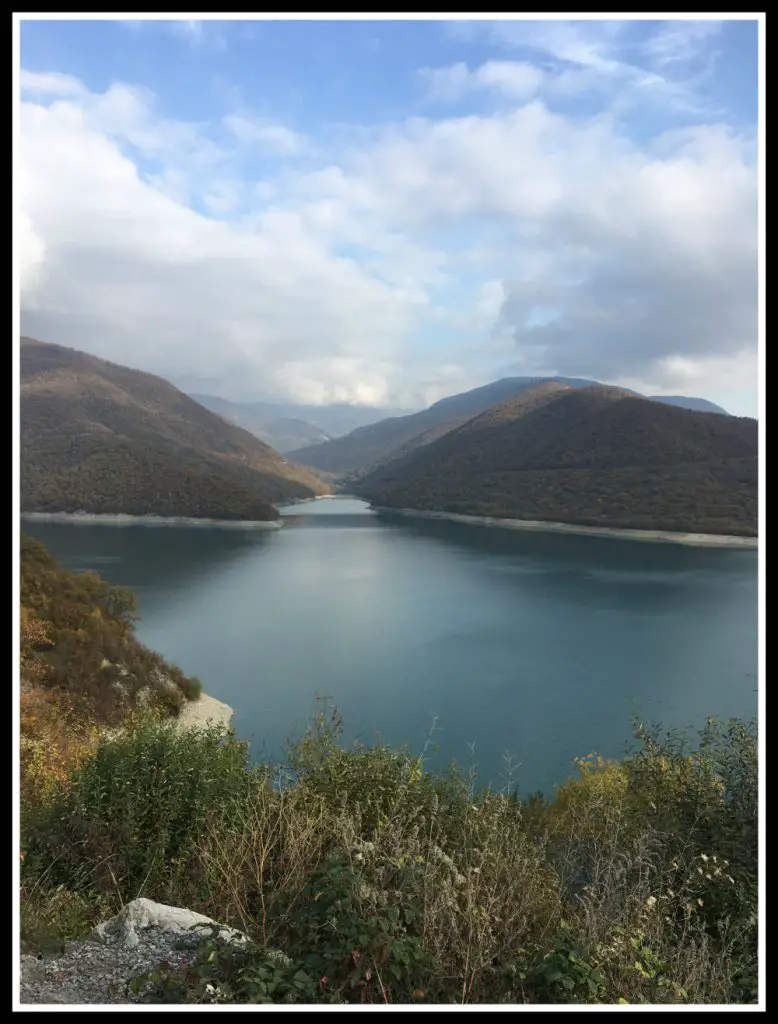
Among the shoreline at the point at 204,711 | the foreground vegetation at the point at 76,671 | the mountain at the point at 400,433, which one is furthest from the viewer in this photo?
the mountain at the point at 400,433

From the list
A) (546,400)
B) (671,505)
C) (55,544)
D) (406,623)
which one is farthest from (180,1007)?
(546,400)

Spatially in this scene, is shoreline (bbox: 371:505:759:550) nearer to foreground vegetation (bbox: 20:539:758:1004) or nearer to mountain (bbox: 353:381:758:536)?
mountain (bbox: 353:381:758:536)

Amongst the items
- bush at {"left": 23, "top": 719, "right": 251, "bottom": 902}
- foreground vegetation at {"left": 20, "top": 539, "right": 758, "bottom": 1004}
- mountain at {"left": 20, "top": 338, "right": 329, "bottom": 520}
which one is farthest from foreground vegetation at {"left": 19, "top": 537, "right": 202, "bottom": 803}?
mountain at {"left": 20, "top": 338, "right": 329, "bottom": 520}

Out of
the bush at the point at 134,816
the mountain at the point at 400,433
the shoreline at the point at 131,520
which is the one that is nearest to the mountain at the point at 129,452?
the shoreline at the point at 131,520

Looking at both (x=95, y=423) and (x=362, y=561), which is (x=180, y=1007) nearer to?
(x=362, y=561)

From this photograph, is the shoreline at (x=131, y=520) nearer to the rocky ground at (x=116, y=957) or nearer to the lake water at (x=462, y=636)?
the lake water at (x=462, y=636)

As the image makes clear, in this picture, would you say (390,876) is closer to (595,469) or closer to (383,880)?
(383,880)
